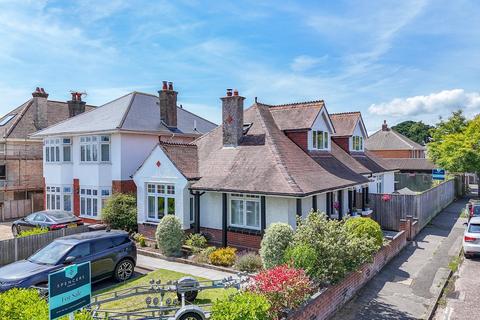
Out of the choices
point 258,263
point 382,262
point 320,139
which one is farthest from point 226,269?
point 320,139

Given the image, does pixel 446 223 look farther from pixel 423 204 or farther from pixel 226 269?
pixel 226 269

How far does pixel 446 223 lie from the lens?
23625 millimetres

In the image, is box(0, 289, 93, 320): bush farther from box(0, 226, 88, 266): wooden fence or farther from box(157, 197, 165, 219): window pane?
box(157, 197, 165, 219): window pane

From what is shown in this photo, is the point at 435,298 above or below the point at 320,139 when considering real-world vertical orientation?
below

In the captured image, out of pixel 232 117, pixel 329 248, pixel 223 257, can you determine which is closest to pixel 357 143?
pixel 232 117

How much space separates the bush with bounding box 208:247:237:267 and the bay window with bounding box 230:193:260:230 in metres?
1.63

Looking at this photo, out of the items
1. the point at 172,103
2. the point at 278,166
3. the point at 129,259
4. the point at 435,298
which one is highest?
the point at 172,103

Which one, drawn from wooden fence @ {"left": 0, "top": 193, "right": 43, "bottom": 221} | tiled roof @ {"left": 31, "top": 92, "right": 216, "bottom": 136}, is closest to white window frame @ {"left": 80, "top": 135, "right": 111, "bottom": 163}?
tiled roof @ {"left": 31, "top": 92, "right": 216, "bottom": 136}

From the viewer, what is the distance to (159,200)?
1847 centimetres

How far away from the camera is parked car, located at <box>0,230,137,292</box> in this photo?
35.7ft

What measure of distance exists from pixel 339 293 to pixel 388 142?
166ft

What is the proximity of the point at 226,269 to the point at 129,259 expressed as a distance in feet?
11.9

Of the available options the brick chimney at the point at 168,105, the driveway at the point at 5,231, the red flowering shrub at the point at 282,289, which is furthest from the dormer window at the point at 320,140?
the driveway at the point at 5,231

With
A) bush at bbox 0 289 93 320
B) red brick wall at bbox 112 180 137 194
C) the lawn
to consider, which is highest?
red brick wall at bbox 112 180 137 194
